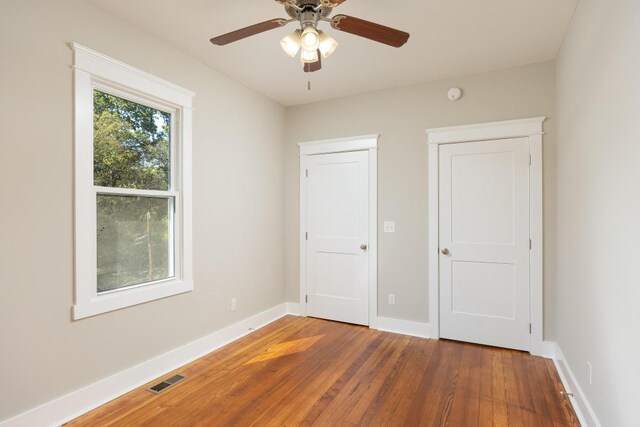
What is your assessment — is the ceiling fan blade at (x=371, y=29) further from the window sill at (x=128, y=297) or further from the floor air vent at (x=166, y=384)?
the floor air vent at (x=166, y=384)

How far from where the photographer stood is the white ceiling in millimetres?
2348

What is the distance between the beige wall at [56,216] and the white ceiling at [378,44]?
236mm

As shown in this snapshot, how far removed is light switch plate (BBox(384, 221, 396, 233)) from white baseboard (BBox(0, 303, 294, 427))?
1.85 metres

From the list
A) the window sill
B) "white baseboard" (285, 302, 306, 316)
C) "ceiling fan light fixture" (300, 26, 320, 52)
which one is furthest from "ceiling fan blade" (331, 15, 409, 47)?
"white baseboard" (285, 302, 306, 316)

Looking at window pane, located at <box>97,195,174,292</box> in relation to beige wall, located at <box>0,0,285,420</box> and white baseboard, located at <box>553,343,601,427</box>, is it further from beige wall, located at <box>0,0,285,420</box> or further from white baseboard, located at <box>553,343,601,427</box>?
white baseboard, located at <box>553,343,601,427</box>

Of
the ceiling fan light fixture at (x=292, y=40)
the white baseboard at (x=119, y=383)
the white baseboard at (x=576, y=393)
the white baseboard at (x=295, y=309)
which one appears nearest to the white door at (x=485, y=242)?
the white baseboard at (x=576, y=393)

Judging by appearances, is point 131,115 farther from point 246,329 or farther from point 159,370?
point 246,329

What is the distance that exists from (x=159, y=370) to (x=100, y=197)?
1425mm

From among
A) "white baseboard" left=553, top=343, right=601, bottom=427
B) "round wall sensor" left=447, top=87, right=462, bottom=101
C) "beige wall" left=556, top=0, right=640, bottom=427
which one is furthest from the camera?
"round wall sensor" left=447, top=87, right=462, bottom=101

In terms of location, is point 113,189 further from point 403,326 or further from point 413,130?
point 403,326

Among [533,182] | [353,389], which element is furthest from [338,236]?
[533,182]

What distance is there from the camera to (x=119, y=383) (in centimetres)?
246

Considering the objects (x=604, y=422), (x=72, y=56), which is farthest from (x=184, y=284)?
(x=604, y=422)

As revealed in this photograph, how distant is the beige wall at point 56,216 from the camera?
1.93m
